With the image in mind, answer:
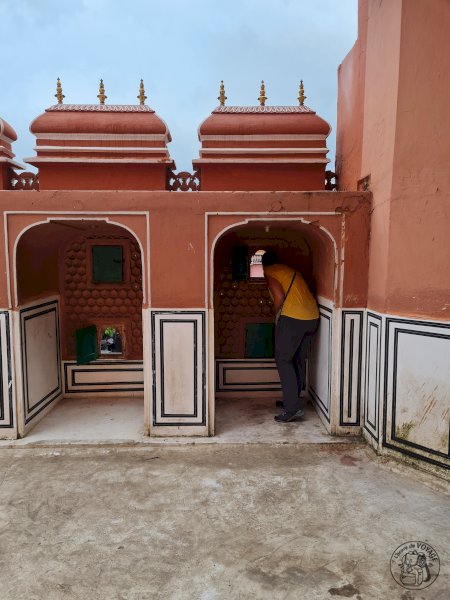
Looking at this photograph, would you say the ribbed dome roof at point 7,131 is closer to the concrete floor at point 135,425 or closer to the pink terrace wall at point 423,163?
the concrete floor at point 135,425

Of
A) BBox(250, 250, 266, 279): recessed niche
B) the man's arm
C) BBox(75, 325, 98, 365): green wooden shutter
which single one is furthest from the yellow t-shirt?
BBox(75, 325, 98, 365): green wooden shutter

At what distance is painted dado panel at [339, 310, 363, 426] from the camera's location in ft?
17.0

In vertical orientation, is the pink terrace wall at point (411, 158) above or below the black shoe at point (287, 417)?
above

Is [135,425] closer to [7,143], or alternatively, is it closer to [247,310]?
[247,310]

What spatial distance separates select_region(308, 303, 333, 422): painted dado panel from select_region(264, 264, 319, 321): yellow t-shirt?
194mm

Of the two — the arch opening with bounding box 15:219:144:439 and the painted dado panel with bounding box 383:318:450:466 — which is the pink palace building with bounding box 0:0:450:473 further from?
the arch opening with bounding box 15:219:144:439

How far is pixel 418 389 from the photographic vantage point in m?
4.34

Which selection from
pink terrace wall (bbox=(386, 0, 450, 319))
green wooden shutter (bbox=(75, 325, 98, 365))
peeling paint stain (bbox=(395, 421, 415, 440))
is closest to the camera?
pink terrace wall (bbox=(386, 0, 450, 319))

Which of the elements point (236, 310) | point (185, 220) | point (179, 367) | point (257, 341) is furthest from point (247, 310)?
point (185, 220)

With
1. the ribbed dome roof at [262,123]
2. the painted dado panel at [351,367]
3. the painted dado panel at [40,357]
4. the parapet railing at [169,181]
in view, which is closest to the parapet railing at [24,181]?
the parapet railing at [169,181]

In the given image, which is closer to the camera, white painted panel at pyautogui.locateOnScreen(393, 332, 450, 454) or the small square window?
white painted panel at pyautogui.locateOnScreen(393, 332, 450, 454)

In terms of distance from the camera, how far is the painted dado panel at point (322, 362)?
548 centimetres

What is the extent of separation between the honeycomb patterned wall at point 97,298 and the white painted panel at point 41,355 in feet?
1.12

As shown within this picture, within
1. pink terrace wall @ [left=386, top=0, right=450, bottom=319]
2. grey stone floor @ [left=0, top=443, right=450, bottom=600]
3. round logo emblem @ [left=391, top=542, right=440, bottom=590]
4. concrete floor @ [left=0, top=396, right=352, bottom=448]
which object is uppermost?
pink terrace wall @ [left=386, top=0, right=450, bottom=319]
